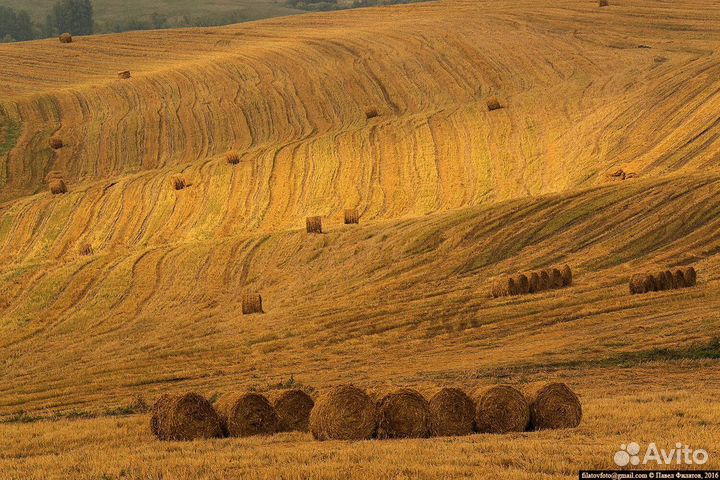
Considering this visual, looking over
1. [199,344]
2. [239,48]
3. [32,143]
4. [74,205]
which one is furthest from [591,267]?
[239,48]

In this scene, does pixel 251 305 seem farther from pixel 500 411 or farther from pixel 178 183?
pixel 178 183

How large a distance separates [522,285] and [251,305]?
7587 mm

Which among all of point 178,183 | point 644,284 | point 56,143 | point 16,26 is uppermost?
point 16,26

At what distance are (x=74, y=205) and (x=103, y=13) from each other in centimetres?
10099

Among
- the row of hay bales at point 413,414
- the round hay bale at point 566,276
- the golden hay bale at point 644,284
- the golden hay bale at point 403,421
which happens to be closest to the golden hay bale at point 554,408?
the row of hay bales at point 413,414

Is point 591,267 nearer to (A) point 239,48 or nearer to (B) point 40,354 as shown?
(B) point 40,354

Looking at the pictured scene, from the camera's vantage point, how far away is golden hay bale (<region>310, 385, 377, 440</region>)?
14.6 meters

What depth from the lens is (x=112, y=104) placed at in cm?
5803

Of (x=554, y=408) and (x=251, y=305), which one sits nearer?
(x=554, y=408)

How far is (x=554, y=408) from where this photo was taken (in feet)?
Answer: 48.7

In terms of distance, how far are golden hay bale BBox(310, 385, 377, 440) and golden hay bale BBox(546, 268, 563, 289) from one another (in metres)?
14.3

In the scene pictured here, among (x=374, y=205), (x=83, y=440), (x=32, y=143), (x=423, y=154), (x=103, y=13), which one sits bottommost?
(x=83, y=440)

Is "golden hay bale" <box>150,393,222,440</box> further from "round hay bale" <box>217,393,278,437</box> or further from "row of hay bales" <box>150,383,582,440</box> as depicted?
"round hay bale" <box>217,393,278,437</box>

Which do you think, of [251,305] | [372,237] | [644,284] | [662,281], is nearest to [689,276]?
[662,281]
